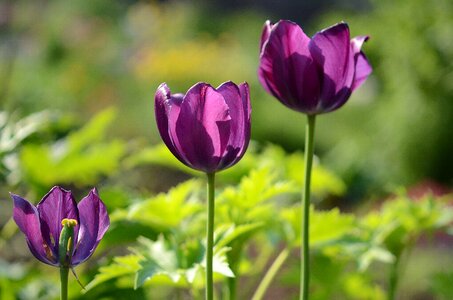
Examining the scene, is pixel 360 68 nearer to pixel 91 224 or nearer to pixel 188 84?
pixel 91 224

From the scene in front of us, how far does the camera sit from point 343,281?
1.52 meters

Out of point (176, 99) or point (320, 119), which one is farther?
point (320, 119)

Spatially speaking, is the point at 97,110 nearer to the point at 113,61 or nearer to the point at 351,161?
the point at 113,61

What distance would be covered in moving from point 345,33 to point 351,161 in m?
4.55

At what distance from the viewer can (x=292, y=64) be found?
1038 mm

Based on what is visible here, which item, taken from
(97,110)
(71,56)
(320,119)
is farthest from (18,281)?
(71,56)

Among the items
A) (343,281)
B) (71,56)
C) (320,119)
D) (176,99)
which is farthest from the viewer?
(71,56)

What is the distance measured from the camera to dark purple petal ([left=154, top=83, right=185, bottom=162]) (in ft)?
3.11

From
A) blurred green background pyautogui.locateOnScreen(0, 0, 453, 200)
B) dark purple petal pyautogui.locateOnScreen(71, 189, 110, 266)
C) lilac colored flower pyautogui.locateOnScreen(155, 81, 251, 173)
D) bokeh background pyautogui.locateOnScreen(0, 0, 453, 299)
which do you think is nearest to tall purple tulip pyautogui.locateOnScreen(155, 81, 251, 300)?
lilac colored flower pyautogui.locateOnScreen(155, 81, 251, 173)

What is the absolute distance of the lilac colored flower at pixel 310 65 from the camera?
1.02 m

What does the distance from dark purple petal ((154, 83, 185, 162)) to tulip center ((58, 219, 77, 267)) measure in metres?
0.14

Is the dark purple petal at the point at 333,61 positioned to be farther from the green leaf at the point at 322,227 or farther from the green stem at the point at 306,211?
the green leaf at the point at 322,227

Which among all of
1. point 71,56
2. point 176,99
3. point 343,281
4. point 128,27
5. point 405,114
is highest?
point 128,27

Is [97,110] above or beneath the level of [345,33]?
above
